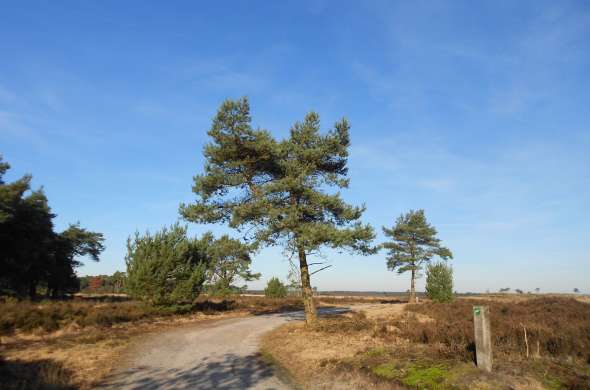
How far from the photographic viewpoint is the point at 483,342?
8.18 meters

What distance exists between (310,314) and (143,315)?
952cm

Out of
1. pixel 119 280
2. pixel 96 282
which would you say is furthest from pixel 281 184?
pixel 96 282

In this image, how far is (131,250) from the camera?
22.0 metres

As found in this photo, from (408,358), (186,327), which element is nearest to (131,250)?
(186,327)

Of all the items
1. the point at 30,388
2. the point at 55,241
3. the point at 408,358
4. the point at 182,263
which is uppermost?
the point at 55,241

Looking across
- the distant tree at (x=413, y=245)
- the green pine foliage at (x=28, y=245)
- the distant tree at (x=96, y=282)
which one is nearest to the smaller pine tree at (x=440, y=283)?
the distant tree at (x=413, y=245)

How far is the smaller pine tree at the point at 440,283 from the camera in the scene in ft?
120

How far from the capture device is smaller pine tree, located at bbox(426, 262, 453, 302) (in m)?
36.7

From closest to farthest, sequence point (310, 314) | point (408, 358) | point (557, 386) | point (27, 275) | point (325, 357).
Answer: point (557, 386)
point (408, 358)
point (325, 357)
point (310, 314)
point (27, 275)

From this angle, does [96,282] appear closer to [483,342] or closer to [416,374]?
[416,374]

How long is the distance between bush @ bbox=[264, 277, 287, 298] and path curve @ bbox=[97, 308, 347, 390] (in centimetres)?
2895

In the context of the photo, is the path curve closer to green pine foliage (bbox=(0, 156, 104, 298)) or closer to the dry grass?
the dry grass

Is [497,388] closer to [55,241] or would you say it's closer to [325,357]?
[325,357]

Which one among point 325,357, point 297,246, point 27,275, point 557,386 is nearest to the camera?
point 557,386
